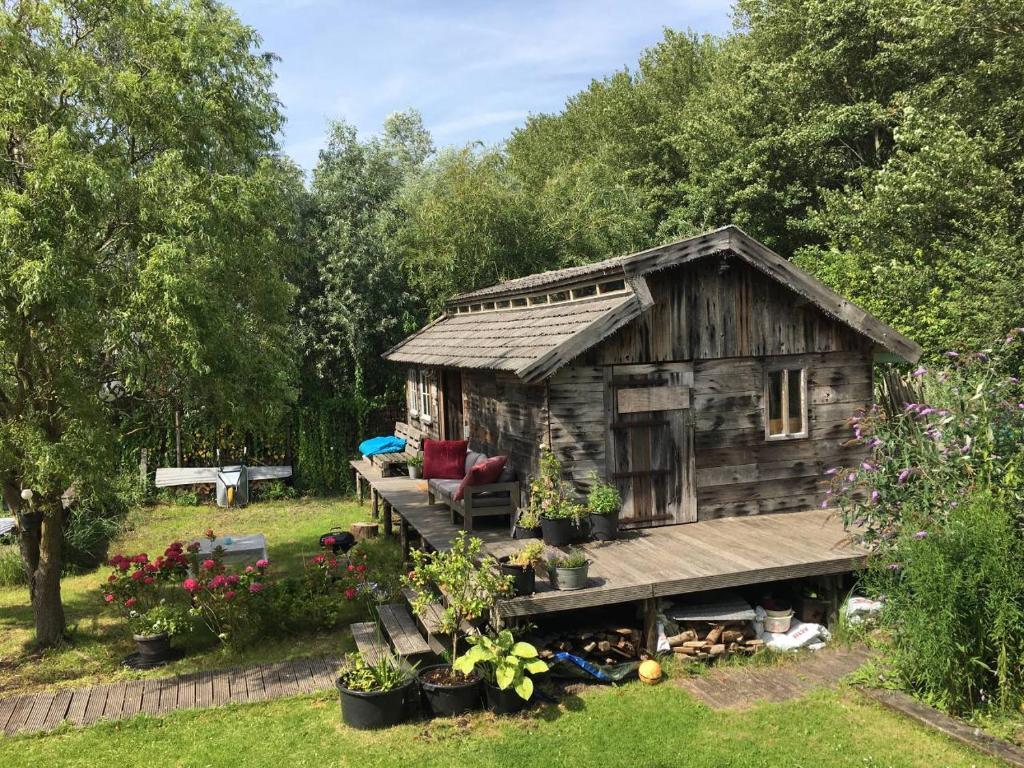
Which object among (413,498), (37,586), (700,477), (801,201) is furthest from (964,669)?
(801,201)

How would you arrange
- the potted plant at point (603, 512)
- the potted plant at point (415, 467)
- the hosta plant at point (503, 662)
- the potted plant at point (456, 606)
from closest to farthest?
the hosta plant at point (503, 662) → the potted plant at point (456, 606) → the potted plant at point (603, 512) → the potted plant at point (415, 467)

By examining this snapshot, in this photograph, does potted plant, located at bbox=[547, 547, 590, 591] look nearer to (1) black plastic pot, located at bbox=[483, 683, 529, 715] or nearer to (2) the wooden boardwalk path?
(1) black plastic pot, located at bbox=[483, 683, 529, 715]

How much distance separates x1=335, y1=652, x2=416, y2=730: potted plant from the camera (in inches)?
267

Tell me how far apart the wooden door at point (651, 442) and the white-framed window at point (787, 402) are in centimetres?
139

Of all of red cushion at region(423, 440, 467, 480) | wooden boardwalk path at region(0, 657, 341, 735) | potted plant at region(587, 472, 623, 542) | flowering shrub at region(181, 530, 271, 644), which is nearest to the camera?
wooden boardwalk path at region(0, 657, 341, 735)

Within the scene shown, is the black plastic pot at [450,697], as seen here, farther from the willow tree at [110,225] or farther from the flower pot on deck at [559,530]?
the willow tree at [110,225]

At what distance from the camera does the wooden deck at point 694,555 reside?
25.6 feet

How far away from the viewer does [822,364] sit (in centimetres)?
1117

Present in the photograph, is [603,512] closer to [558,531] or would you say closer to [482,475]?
[558,531]

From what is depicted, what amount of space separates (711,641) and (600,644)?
1.20 m

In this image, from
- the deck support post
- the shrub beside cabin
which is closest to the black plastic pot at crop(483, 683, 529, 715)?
the deck support post

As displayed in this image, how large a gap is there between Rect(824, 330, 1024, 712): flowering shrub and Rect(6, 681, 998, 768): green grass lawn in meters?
0.62

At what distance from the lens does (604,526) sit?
9641 mm

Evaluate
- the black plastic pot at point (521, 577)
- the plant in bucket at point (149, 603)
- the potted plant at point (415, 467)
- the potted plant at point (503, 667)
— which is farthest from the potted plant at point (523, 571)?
the potted plant at point (415, 467)
